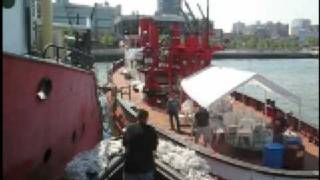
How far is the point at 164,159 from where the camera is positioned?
9461 mm

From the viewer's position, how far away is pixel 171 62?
68.6 ft

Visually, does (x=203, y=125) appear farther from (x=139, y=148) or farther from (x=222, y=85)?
(x=139, y=148)

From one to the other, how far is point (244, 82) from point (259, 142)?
147 centimetres

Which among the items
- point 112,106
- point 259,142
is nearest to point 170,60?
point 112,106

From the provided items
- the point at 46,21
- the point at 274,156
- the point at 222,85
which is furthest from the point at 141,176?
the point at 222,85

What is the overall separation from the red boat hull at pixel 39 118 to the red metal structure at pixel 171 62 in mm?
9176

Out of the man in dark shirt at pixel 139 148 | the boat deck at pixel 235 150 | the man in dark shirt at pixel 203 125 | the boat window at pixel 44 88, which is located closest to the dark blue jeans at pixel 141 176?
the man in dark shirt at pixel 139 148

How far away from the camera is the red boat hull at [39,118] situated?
7207 mm

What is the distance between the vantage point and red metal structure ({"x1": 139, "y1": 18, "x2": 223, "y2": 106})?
20344 mm

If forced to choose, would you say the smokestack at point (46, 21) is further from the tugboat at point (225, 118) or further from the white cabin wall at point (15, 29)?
the tugboat at point (225, 118)

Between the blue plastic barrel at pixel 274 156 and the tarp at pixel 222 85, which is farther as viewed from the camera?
the tarp at pixel 222 85

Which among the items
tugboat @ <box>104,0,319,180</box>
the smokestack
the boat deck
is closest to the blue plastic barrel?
tugboat @ <box>104,0,319,180</box>

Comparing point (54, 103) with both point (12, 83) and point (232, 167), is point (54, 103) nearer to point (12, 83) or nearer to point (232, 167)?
point (12, 83)

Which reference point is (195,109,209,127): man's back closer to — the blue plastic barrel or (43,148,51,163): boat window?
the blue plastic barrel
